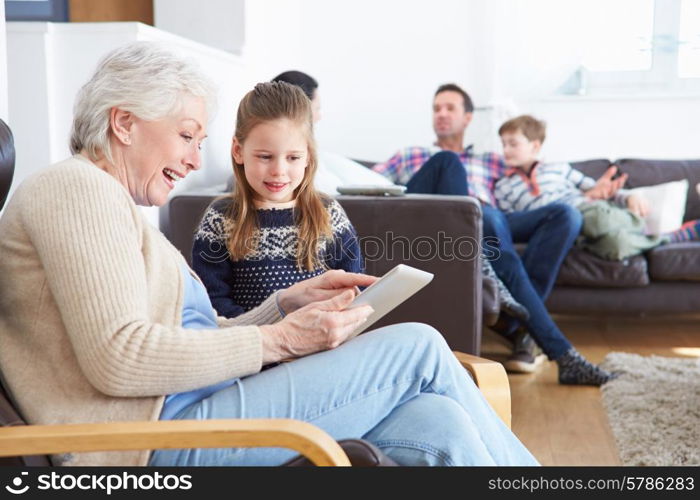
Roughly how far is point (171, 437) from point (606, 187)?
3784 millimetres

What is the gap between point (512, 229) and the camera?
414cm

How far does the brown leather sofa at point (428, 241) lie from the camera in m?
2.96

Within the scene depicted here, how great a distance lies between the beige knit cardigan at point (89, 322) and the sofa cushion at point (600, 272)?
2.98 m

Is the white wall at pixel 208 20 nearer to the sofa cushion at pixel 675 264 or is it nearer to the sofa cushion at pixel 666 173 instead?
the sofa cushion at pixel 675 264

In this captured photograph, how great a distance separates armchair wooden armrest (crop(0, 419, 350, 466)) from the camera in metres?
1.18

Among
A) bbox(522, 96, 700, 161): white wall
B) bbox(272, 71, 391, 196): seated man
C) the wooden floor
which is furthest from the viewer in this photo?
bbox(522, 96, 700, 161): white wall

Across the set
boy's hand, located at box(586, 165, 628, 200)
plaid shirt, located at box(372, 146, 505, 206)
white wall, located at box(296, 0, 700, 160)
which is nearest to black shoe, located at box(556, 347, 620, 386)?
plaid shirt, located at box(372, 146, 505, 206)

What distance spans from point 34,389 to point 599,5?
4.69 meters

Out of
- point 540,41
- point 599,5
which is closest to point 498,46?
point 540,41

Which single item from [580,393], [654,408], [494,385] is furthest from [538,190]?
[494,385]

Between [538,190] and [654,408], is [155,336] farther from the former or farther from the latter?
[538,190]

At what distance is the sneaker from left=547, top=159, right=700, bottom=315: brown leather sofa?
474 mm

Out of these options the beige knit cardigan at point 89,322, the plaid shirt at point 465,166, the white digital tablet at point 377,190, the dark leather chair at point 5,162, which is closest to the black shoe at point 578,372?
the white digital tablet at point 377,190

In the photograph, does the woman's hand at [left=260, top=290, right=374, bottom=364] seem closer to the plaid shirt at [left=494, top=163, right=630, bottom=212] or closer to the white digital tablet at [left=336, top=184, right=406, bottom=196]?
the white digital tablet at [left=336, top=184, right=406, bottom=196]
